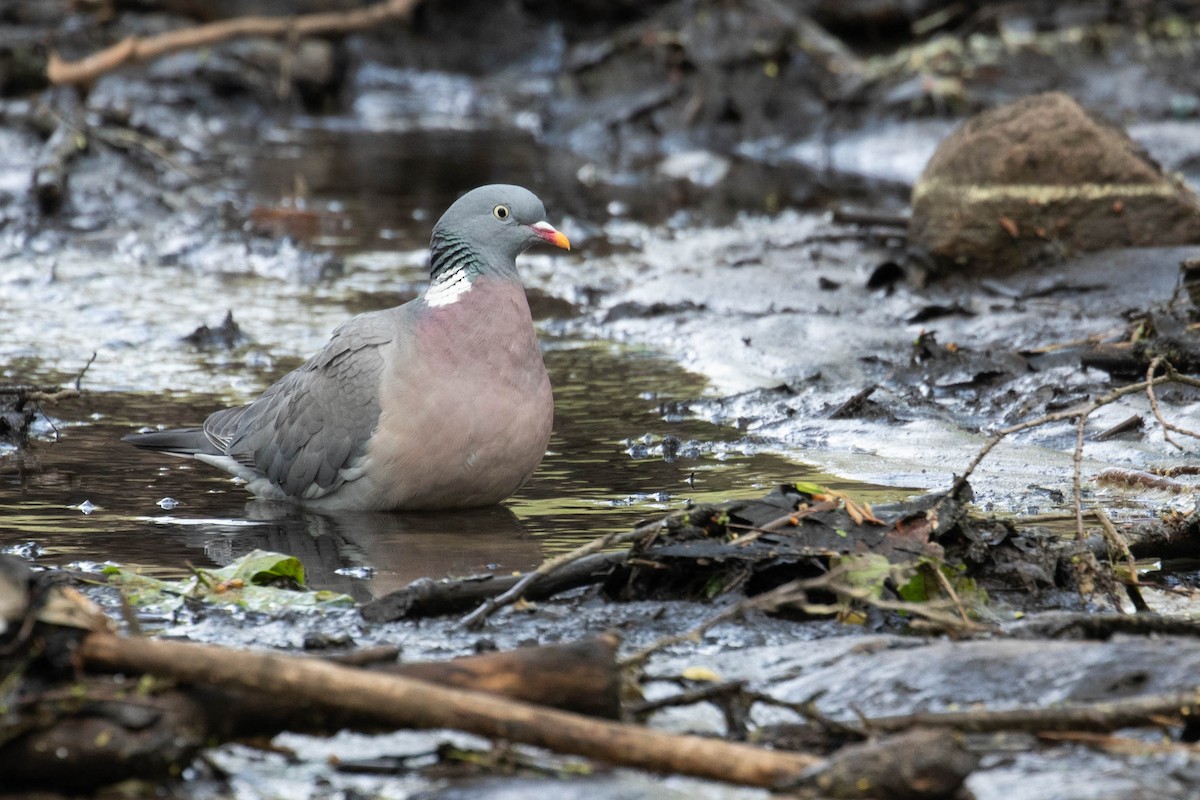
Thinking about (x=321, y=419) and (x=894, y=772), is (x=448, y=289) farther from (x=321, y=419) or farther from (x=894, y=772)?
(x=894, y=772)

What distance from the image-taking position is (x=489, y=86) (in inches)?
888

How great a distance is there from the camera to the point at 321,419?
18.3 ft

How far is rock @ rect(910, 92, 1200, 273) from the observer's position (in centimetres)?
871

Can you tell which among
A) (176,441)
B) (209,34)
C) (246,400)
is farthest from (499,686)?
(209,34)

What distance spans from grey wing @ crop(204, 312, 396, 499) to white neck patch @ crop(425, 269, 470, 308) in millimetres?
169

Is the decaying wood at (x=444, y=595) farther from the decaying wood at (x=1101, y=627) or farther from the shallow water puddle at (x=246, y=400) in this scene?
the decaying wood at (x=1101, y=627)

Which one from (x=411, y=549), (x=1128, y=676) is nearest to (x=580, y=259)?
(x=411, y=549)

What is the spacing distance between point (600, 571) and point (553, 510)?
131 centimetres

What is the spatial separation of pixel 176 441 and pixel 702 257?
207 inches

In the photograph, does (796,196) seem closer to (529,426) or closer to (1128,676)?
(529,426)

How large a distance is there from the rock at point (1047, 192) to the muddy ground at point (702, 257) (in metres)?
0.23

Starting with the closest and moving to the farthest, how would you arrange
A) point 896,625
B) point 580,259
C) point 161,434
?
1. point 896,625
2. point 161,434
3. point 580,259

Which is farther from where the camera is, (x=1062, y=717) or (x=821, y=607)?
(x=821, y=607)

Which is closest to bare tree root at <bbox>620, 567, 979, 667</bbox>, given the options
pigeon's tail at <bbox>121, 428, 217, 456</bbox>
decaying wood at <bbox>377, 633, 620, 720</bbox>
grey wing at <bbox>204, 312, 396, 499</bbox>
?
decaying wood at <bbox>377, 633, 620, 720</bbox>
